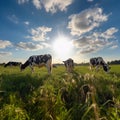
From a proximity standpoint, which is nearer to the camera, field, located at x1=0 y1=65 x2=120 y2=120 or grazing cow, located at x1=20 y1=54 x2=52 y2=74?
field, located at x1=0 y1=65 x2=120 y2=120

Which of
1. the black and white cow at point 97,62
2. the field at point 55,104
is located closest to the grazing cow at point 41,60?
the black and white cow at point 97,62

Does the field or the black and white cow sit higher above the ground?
the black and white cow

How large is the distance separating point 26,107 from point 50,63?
15537 mm

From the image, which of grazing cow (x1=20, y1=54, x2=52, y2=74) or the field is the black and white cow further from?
the field

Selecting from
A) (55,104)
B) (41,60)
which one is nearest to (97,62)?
(41,60)

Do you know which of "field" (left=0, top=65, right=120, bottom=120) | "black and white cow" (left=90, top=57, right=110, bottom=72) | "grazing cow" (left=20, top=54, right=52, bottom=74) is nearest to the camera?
"field" (left=0, top=65, right=120, bottom=120)

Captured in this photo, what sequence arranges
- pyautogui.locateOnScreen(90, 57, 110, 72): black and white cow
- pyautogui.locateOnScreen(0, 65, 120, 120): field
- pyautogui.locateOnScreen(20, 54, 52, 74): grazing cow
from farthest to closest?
pyautogui.locateOnScreen(90, 57, 110, 72): black and white cow → pyautogui.locateOnScreen(20, 54, 52, 74): grazing cow → pyautogui.locateOnScreen(0, 65, 120, 120): field

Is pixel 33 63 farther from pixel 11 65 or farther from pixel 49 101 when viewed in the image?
pixel 11 65

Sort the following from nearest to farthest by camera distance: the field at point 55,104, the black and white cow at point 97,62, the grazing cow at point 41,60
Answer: the field at point 55,104
the grazing cow at point 41,60
the black and white cow at point 97,62

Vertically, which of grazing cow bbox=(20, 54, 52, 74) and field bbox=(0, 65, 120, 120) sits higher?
grazing cow bbox=(20, 54, 52, 74)

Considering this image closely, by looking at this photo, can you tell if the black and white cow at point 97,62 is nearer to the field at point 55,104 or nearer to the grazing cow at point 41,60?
the grazing cow at point 41,60

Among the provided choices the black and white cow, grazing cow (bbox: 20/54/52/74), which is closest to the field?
grazing cow (bbox: 20/54/52/74)

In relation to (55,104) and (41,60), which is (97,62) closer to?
(41,60)

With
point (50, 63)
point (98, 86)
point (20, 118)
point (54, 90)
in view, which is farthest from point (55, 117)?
point (50, 63)
